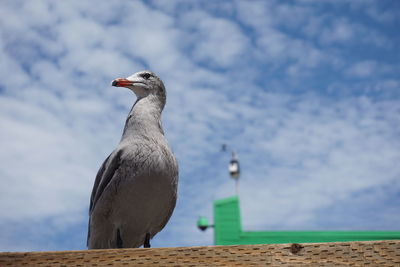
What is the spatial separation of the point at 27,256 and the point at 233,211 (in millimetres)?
11491

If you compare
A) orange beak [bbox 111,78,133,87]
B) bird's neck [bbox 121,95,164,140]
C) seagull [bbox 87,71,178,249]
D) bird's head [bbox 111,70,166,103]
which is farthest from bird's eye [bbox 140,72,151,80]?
seagull [bbox 87,71,178,249]

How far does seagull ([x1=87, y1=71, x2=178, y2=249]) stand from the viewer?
3.09m

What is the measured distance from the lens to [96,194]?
11.1 ft

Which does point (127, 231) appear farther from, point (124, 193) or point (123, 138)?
point (123, 138)

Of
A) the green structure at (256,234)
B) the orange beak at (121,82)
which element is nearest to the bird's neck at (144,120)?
the orange beak at (121,82)

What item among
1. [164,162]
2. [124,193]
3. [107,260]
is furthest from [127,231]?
[107,260]

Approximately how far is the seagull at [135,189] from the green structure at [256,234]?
8.48 m

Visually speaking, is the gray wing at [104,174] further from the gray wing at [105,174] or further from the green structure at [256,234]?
the green structure at [256,234]

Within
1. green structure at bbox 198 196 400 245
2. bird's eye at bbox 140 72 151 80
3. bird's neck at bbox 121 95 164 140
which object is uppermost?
bird's eye at bbox 140 72 151 80

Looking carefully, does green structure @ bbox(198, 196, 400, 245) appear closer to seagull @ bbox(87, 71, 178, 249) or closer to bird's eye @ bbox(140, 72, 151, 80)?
bird's eye @ bbox(140, 72, 151, 80)

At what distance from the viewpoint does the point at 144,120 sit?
339 cm

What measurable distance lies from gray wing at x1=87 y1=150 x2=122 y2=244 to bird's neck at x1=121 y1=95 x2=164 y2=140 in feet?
0.67

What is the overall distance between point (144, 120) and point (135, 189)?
1.94 ft

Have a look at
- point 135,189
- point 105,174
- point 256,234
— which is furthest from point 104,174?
point 256,234
